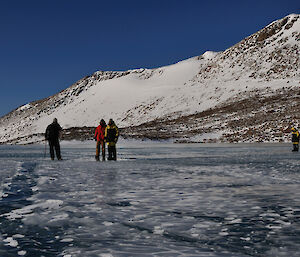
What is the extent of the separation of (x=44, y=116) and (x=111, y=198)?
157 metres

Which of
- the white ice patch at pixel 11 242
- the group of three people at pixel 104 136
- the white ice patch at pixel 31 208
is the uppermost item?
the group of three people at pixel 104 136

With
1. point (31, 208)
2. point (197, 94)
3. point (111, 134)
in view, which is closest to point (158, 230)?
point (31, 208)

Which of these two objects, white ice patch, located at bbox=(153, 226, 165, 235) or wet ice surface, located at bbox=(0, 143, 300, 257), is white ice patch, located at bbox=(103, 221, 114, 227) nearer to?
wet ice surface, located at bbox=(0, 143, 300, 257)

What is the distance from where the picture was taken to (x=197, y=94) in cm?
11444

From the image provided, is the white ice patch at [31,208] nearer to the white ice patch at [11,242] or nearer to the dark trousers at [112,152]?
the white ice patch at [11,242]

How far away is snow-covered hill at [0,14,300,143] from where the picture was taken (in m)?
84.8

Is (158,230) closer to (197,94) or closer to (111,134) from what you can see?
(111,134)

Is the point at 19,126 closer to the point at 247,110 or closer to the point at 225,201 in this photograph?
the point at 247,110

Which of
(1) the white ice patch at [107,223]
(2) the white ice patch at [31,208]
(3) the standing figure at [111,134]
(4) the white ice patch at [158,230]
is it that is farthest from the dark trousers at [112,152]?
(4) the white ice patch at [158,230]

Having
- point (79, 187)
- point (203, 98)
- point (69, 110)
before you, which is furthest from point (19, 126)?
point (79, 187)

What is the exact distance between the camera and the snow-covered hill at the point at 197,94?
84750mm

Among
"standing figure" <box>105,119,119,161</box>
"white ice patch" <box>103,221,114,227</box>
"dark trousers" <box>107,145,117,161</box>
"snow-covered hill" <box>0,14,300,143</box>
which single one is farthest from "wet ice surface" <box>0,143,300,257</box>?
"snow-covered hill" <box>0,14,300,143</box>

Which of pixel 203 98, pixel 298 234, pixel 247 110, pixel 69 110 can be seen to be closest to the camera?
pixel 298 234

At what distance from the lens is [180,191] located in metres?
8.50
